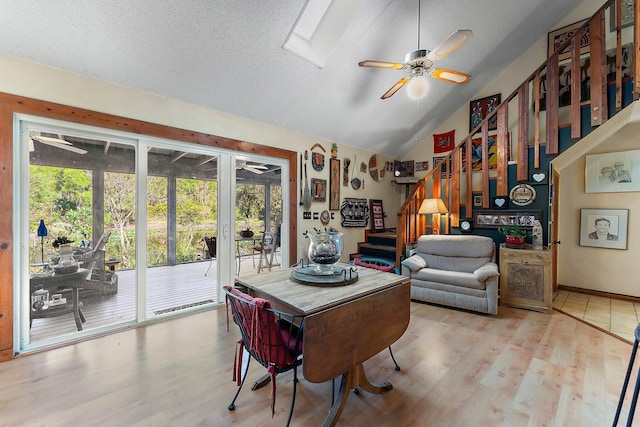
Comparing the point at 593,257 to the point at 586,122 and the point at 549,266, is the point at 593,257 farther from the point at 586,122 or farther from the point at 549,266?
the point at 586,122

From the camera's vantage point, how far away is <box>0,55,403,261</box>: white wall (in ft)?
7.09

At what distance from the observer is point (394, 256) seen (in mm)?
4594

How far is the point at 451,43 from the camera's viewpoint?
7.43 feet

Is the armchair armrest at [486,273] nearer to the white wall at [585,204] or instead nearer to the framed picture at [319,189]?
the white wall at [585,204]

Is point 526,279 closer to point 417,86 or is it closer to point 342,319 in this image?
point 417,86

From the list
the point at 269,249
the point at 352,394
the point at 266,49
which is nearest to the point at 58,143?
the point at 266,49

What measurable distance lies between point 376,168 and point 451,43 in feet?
10.3

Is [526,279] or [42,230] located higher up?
[42,230]

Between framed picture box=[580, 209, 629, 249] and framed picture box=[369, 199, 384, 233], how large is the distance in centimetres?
300

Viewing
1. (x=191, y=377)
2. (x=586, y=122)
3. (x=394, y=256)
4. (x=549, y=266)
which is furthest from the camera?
(x=394, y=256)

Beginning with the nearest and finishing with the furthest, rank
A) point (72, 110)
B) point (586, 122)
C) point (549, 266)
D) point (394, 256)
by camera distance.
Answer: point (72, 110), point (586, 122), point (549, 266), point (394, 256)

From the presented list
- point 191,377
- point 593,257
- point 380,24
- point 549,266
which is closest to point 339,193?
point 380,24

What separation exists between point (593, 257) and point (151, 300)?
599 centimetres

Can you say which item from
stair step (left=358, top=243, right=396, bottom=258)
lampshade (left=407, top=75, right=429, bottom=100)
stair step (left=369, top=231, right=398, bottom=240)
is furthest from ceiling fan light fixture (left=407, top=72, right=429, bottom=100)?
stair step (left=358, top=243, right=396, bottom=258)
